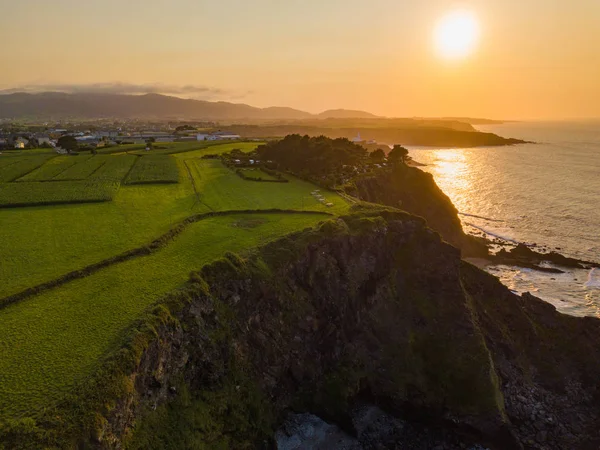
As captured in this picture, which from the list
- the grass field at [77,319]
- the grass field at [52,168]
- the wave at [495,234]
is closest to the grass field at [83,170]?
the grass field at [52,168]

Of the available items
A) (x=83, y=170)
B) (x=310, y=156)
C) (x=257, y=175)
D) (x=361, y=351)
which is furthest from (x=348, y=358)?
(x=83, y=170)

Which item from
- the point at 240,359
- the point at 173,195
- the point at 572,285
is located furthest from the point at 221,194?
the point at 572,285

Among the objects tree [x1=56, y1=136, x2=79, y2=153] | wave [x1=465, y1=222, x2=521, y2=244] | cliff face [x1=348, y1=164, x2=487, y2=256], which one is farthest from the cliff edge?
tree [x1=56, y1=136, x2=79, y2=153]

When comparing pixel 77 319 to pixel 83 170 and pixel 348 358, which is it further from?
pixel 83 170

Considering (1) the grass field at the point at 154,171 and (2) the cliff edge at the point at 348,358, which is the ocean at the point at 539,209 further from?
(1) the grass field at the point at 154,171

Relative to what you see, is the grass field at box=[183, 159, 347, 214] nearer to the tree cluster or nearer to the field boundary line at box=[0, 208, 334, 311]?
the field boundary line at box=[0, 208, 334, 311]

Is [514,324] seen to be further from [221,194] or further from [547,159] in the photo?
[547,159]
